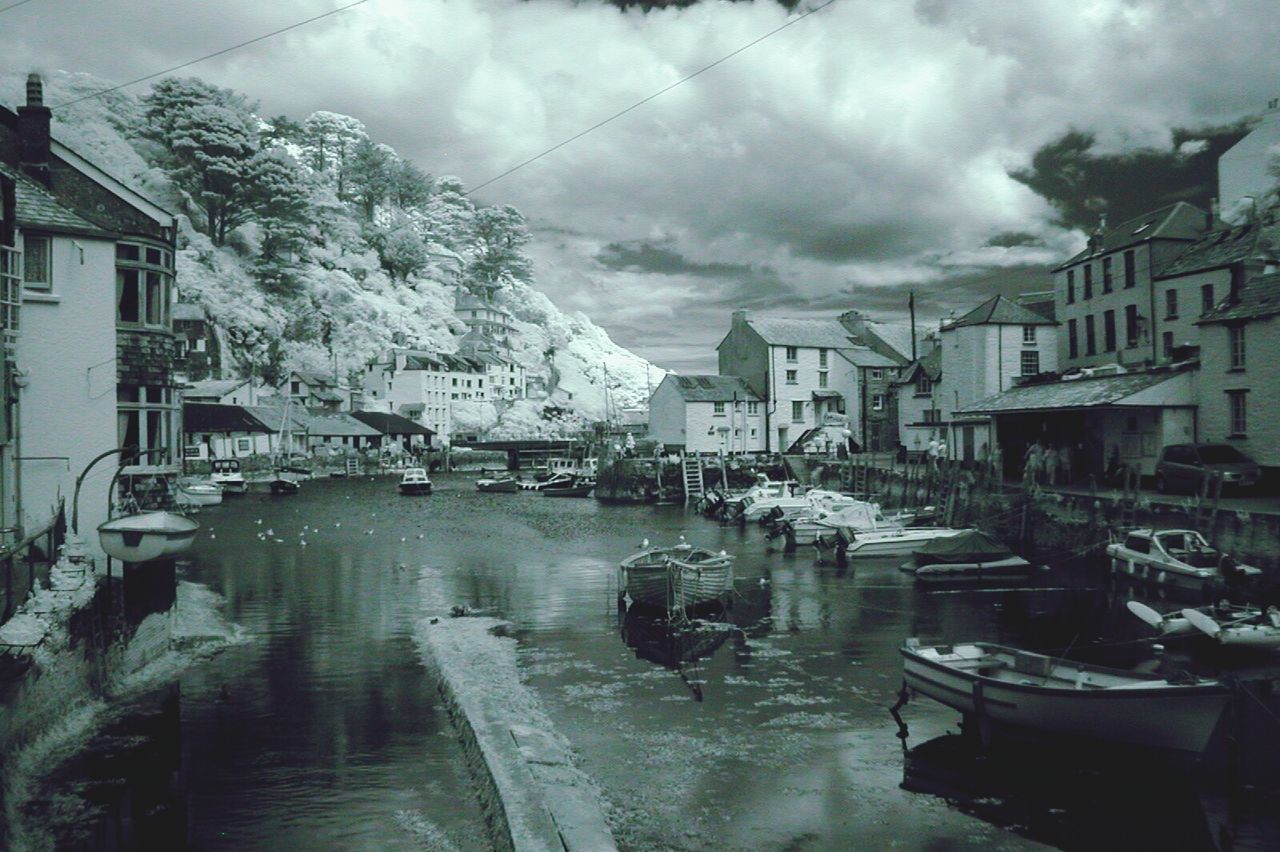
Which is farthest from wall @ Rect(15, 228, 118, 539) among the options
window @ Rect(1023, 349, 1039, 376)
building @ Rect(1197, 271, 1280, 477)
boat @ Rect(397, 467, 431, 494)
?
boat @ Rect(397, 467, 431, 494)

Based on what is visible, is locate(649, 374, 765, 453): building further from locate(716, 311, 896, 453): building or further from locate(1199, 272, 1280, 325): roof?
locate(1199, 272, 1280, 325): roof

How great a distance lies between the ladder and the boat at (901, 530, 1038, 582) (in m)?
36.3

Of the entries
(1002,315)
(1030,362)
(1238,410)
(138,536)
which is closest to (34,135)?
(138,536)

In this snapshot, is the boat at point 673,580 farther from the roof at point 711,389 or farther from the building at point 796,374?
the building at point 796,374

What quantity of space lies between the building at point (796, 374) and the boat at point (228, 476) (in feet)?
142

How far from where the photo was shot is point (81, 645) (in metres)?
16.3

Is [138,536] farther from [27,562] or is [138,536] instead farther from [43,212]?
[43,212]

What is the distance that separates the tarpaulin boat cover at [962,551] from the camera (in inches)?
1243

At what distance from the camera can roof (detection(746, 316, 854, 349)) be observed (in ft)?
250

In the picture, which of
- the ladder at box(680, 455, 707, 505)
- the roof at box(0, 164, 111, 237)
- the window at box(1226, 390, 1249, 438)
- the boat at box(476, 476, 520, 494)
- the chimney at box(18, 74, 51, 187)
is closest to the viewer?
the roof at box(0, 164, 111, 237)

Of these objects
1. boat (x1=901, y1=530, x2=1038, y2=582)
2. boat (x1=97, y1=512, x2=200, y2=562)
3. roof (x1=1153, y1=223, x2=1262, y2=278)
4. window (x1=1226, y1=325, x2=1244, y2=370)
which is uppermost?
roof (x1=1153, y1=223, x2=1262, y2=278)

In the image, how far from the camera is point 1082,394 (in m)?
40.0

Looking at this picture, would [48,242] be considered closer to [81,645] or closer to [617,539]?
[81,645]

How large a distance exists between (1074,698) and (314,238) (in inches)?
5063
